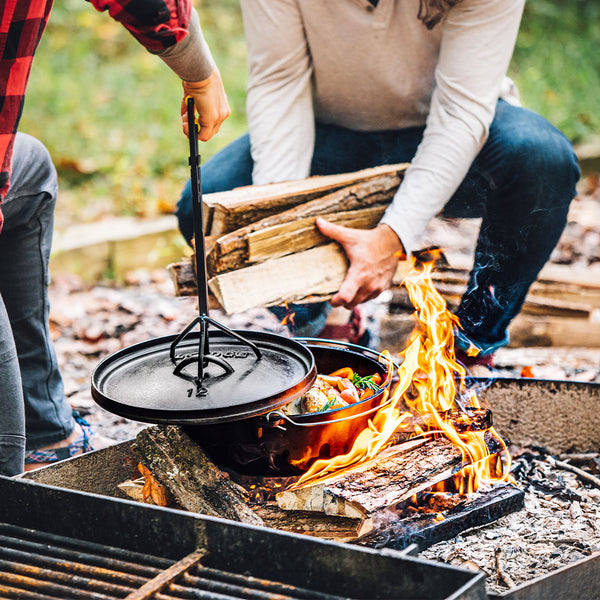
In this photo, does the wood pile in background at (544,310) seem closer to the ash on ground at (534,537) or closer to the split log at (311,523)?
the ash on ground at (534,537)

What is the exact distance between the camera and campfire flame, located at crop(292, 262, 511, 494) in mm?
2018

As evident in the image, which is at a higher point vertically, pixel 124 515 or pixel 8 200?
pixel 8 200

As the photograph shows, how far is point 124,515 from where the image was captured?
161cm

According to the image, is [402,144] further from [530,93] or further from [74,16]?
[74,16]

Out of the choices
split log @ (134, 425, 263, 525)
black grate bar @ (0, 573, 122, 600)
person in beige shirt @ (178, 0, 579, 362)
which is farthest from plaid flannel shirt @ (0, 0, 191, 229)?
person in beige shirt @ (178, 0, 579, 362)

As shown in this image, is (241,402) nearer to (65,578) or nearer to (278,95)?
(65,578)

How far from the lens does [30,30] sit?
1577 millimetres

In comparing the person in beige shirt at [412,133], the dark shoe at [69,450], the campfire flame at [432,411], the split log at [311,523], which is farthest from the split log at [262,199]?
the split log at [311,523]

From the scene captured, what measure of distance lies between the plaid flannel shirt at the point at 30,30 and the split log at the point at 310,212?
3.08 ft

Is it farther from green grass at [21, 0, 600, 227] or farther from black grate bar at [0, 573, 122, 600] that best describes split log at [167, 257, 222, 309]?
green grass at [21, 0, 600, 227]

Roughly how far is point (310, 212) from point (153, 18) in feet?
3.97

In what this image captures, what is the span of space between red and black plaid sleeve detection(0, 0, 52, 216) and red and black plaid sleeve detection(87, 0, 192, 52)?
14 cm

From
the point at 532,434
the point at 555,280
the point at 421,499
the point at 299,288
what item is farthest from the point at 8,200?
the point at 555,280

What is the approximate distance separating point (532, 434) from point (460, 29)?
145 cm
